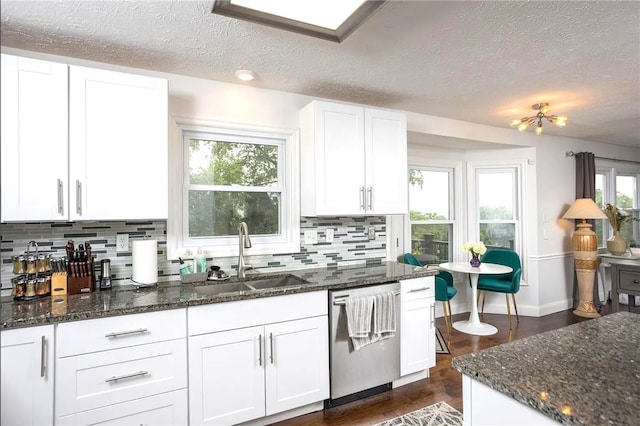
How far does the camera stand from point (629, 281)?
3.79m

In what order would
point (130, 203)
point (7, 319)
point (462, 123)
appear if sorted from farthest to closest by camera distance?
point (462, 123)
point (130, 203)
point (7, 319)

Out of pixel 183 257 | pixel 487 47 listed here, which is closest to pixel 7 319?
pixel 183 257

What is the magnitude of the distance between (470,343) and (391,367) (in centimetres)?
139

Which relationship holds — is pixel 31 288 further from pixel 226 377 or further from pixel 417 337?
pixel 417 337

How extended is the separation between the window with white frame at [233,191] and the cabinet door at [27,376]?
3.17 ft

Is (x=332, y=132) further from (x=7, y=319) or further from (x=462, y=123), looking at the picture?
(x=7, y=319)

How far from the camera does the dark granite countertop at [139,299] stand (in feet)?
5.48

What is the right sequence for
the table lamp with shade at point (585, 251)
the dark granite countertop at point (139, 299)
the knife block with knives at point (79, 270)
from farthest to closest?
the table lamp with shade at point (585, 251) → the knife block with knives at point (79, 270) → the dark granite countertop at point (139, 299)

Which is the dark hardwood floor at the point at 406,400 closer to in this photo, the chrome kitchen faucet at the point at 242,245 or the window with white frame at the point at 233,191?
the chrome kitchen faucet at the point at 242,245

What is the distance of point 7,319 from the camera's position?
5.20 ft

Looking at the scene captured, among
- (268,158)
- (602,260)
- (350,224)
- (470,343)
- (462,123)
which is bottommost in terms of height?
(470,343)

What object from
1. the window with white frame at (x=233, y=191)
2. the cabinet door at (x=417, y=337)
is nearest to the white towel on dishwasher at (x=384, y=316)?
the cabinet door at (x=417, y=337)

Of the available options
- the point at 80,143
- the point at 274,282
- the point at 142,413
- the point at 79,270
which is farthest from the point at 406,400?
the point at 80,143

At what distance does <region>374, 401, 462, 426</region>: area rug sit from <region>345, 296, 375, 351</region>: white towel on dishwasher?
51 cm
